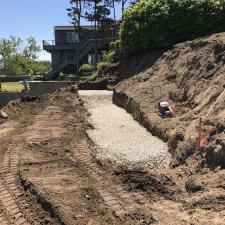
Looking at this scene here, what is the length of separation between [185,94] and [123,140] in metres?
3.12

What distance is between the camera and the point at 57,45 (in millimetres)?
54188

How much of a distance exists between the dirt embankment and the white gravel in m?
0.31

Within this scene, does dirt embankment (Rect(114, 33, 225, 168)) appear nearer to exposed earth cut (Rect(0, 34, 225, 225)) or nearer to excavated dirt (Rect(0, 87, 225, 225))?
exposed earth cut (Rect(0, 34, 225, 225))

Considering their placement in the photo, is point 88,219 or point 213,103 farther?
point 213,103

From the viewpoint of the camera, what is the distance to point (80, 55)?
154 ft

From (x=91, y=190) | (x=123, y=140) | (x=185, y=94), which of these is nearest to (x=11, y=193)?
(x=91, y=190)

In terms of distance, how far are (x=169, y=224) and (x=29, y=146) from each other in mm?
7318

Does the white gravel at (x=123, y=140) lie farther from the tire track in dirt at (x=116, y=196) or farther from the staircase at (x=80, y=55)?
the staircase at (x=80, y=55)

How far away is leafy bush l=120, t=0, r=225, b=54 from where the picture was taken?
2088 centimetres

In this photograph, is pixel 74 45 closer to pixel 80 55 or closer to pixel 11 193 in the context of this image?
pixel 80 55

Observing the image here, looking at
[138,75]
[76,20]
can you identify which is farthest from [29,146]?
[76,20]

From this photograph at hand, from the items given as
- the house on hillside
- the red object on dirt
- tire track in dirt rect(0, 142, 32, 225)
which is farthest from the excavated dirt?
the house on hillside

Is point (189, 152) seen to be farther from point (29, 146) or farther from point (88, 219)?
point (29, 146)

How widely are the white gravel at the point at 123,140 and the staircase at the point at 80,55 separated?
23982 millimetres
